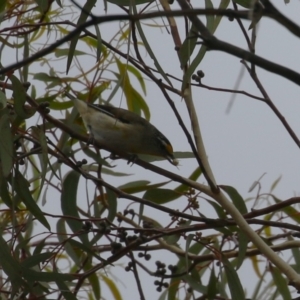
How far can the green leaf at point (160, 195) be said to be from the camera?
6.97 ft

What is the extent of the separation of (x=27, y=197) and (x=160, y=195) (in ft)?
1.41

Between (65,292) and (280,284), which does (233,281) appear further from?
(65,292)

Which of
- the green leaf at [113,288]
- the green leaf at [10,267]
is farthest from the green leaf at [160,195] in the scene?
the green leaf at [113,288]

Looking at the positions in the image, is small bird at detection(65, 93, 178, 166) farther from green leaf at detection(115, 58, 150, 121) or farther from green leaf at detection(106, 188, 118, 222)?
green leaf at detection(106, 188, 118, 222)

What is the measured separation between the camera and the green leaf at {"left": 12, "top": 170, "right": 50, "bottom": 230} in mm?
1868

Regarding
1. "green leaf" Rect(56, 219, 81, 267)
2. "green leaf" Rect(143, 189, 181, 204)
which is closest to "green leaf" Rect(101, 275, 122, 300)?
"green leaf" Rect(56, 219, 81, 267)

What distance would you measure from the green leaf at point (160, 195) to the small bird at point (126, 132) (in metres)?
0.72

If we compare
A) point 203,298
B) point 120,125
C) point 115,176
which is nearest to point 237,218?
point 203,298

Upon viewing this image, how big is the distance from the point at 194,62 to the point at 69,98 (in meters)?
0.87

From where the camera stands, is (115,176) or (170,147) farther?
(170,147)

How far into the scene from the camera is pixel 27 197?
190 cm

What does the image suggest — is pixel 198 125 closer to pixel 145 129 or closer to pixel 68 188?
pixel 68 188

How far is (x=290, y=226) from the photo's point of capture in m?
1.69

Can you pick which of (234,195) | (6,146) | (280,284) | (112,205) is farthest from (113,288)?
(6,146)
